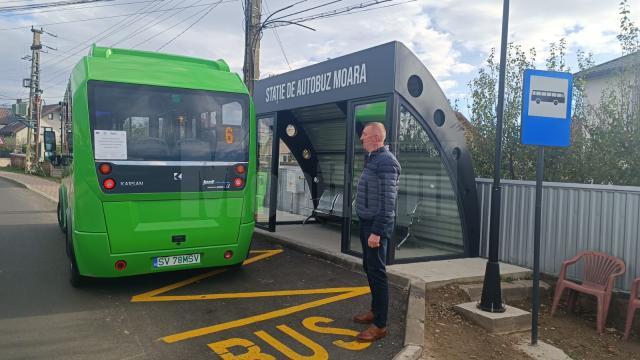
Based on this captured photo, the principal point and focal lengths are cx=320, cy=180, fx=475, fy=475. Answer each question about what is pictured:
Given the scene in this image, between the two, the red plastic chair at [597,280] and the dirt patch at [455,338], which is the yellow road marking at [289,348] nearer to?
the dirt patch at [455,338]

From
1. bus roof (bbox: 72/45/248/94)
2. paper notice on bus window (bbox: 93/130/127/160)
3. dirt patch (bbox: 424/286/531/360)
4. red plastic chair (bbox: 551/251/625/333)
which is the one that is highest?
bus roof (bbox: 72/45/248/94)

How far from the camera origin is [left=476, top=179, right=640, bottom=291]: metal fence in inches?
233

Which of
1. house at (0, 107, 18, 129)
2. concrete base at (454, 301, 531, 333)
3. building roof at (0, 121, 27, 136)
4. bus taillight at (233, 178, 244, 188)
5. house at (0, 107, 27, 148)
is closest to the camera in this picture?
concrete base at (454, 301, 531, 333)

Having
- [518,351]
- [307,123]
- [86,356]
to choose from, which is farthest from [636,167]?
[86,356]

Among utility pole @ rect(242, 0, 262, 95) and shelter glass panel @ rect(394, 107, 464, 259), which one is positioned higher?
utility pole @ rect(242, 0, 262, 95)

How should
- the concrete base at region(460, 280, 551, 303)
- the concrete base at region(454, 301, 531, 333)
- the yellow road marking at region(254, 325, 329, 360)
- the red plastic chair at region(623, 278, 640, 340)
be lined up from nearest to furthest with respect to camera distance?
the yellow road marking at region(254, 325, 329, 360)
the concrete base at region(454, 301, 531, 333)
the red plastic chair at region(623, 278, 640, 340)
the concrete base at region(460, 280, 551, 303)

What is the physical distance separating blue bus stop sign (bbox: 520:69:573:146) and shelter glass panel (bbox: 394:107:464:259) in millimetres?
2564

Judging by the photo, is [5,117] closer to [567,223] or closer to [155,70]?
[155,70]

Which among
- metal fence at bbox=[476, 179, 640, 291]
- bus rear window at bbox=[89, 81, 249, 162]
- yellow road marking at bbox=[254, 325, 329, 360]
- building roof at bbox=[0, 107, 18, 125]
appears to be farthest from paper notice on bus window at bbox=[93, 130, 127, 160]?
building roof at bbox=[0, 107, 18, 125]

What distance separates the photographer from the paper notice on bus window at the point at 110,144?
17.4 feet

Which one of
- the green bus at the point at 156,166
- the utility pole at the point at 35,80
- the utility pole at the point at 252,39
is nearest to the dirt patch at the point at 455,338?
the green bus at the point at 156,166

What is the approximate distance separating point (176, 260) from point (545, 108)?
4.39 m

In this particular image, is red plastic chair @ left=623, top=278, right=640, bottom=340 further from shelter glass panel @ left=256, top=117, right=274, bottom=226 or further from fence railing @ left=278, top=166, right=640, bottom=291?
shelter glass panel @ left=256, top=117, right=274, bottom=226

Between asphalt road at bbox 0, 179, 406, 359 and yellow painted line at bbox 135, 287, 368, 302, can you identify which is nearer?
asphalt road at bbox 0, 179, 406, 359
